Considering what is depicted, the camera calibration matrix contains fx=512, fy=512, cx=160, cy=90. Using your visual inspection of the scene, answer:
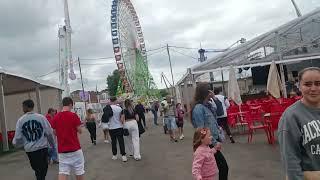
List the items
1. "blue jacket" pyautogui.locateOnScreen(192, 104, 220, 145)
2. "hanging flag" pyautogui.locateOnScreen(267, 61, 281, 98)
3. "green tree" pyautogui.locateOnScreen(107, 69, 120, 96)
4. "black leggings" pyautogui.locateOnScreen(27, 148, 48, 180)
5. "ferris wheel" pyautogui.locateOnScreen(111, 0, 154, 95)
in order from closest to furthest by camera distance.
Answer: "blue jacket" pyautogui.locateOnScreen(192, 104, 220, 145), "black leggings" pyautogui.locateOnScreen(27, 148, 48, 180), "hanging flag" pyautogui.locateOnScreen(267, 61, 281, 98), "ferris wheel" pyautogui.locateOnScreen(111, 0, 154, 95), "green tree" pyautogui.locateOnScreen(107, 69, 120, 96)

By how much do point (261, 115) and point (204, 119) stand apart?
930 centimetres

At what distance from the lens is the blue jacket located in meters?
6.42

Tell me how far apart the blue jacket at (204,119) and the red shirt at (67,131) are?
2534mm

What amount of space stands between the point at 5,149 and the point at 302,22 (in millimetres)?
13729

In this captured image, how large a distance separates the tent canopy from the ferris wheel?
17151 millimetres

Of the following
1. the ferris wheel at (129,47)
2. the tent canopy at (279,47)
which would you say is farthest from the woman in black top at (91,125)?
the ferris wheel at (129,47)

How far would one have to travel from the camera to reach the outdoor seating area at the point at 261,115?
13445 mm

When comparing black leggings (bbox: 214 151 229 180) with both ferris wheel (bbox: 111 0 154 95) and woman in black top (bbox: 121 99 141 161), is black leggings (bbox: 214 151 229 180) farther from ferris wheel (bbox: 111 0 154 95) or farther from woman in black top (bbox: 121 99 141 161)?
ferris wheel (bbox: 111 0 154 95)

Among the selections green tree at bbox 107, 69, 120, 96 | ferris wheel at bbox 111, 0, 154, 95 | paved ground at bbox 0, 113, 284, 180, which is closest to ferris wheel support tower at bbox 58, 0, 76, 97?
ferris wheel at bbox 111, 0, 154, 95

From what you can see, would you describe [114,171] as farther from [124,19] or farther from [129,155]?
[124,19]

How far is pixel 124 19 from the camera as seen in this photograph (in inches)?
1626

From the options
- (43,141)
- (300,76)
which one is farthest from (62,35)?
(300,76)

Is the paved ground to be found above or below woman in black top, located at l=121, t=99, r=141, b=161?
below

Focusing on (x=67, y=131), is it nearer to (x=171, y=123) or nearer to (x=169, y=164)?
(x=169, y=164)
